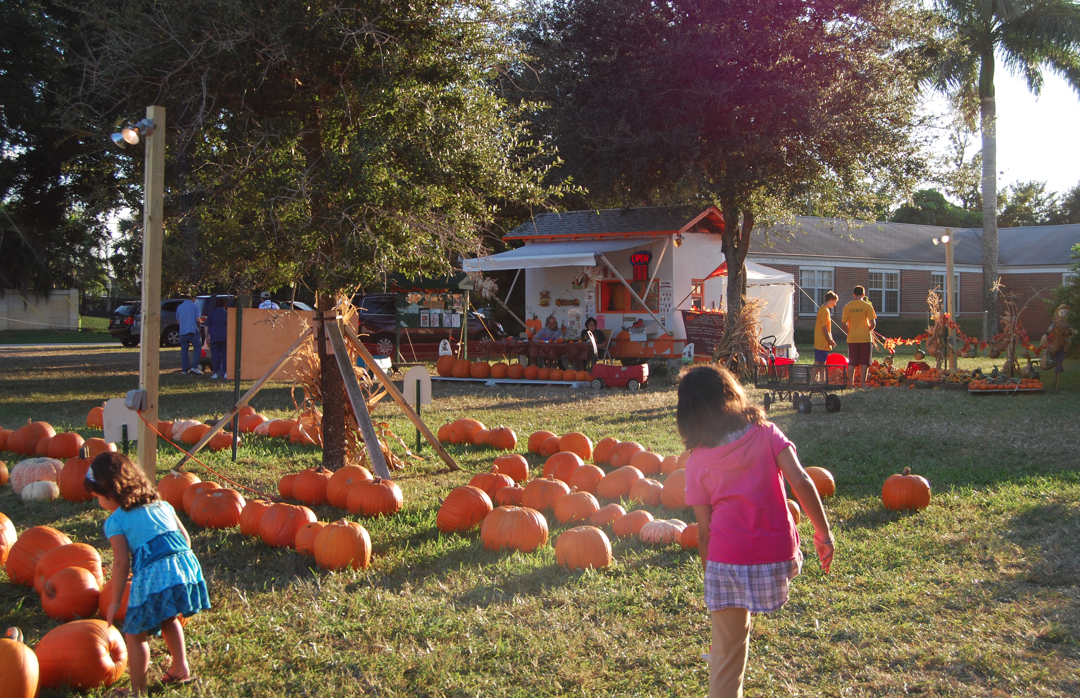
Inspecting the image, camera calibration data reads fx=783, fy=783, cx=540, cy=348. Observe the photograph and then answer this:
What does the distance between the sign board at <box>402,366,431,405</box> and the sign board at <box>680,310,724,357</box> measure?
1150cm

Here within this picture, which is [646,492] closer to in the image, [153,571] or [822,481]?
[822,481]

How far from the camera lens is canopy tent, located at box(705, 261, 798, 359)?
884 inches

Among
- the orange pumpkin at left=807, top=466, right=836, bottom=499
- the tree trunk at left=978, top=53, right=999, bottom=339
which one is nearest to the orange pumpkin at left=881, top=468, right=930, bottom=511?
the orange pumpkin at left=807, top=466, right=836, bottom=499

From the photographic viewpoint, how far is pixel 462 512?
593 centimetres

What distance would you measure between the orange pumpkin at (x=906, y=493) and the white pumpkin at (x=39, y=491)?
7.07 metres

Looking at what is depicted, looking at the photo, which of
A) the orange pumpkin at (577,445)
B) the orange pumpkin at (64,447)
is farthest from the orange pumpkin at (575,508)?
the orange pumpkin at (64,447)

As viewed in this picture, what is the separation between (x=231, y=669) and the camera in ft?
12.4

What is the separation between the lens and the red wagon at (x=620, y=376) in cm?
1540

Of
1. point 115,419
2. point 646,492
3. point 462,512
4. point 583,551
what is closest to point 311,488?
point 462,512

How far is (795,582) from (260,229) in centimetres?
472

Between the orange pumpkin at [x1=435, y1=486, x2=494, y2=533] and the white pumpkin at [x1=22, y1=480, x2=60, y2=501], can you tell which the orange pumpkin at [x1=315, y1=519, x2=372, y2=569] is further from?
the white pumpkin at [x1=22, y1=480, x2=60, y2=501]

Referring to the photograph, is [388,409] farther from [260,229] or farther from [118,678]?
[118,678]

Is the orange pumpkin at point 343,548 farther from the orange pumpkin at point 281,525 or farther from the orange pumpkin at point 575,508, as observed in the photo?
the orange pumpkin at point 575,508

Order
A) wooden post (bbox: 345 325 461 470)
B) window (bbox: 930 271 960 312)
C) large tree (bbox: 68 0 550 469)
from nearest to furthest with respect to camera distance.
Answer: large tree (bbox: 68 0 550 469), wooden post (bbox: 345 325 461 470), window (bbox: 930 271 960 312)
